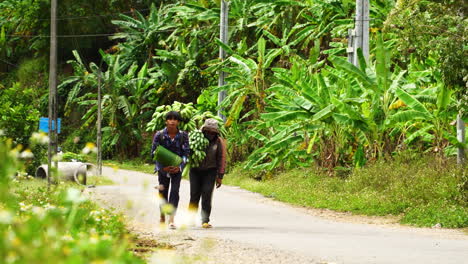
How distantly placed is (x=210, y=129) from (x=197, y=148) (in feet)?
1.37

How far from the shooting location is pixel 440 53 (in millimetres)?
15438

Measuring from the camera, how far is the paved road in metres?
10.2

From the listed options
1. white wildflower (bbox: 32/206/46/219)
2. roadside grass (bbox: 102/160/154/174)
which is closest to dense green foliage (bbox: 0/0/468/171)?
roadside grass (bbox: 102/160/154/174)

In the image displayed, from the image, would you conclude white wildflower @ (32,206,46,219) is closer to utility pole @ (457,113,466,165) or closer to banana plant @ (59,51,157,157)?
utility pole @ (457,113,466,165)

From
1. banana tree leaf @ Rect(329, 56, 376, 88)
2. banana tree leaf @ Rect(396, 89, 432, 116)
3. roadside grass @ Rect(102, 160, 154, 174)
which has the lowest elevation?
roadside grass @ Rect(102, 160, 154, 174)

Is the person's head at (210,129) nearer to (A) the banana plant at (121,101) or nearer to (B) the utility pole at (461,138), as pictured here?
(B) the utility pole at (461,138)

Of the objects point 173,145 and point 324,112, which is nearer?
point 173,145

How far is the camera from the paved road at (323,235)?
33.4ft

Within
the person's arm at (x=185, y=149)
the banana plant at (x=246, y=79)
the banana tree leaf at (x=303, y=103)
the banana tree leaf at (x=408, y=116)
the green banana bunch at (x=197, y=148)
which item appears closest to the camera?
the person's arm at (x=185, y=149)

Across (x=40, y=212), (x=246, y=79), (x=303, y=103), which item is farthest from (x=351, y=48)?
(x=40, y=212)

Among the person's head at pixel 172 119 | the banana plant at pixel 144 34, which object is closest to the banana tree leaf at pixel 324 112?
the person's head at pixel 172 119

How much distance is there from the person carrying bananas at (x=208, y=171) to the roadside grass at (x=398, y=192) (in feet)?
12.7

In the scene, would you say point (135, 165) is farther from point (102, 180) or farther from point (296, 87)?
point (102, 180)

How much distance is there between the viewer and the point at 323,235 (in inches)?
504
